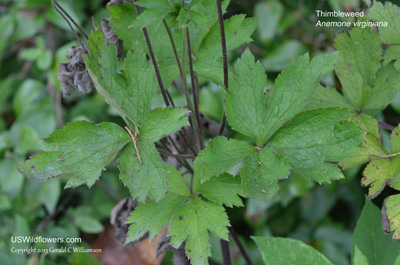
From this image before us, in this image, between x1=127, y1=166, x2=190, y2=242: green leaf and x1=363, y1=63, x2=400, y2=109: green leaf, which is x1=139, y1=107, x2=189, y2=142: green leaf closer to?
x1=127, y1=166, x2=190, y2=242: green leaf

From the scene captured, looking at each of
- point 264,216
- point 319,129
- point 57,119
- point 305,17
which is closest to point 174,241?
point 319,129

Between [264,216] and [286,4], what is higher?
[286,4]

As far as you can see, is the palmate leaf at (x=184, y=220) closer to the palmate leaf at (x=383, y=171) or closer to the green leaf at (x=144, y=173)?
the green leaf at (x=144, y=173)

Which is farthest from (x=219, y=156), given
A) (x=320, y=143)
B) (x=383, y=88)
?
(x=383, y=88)

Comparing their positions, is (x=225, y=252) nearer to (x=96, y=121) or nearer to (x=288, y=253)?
(x=288, y=253)

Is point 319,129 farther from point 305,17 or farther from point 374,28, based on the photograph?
point 305,17

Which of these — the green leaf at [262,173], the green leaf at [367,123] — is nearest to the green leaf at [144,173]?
the green leaf at [262,173]
